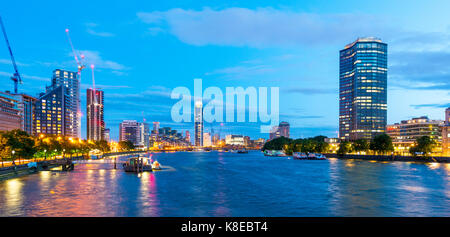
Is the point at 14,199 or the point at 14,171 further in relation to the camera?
the point at 14,171

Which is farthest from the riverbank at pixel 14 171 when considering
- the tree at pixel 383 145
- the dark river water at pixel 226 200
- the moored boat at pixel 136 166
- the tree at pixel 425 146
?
the tree at pixel 383 145

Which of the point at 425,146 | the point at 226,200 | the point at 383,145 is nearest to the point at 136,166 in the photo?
the point at 226,200

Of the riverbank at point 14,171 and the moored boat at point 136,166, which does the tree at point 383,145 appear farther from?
the riverbank at point 14,171

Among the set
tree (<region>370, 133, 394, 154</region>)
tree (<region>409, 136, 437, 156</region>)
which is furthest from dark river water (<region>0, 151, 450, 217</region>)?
tree (<region>370, 133, 394, 154</region>)

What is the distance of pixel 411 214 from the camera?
42.5m

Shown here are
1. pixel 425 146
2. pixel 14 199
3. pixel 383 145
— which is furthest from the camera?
pixel 383 145

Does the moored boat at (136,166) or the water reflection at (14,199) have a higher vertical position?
the water reflection at (14,199)

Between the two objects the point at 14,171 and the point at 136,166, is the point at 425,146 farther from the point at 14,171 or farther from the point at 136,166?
the point at 14,171

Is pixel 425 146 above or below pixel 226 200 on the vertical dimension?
above

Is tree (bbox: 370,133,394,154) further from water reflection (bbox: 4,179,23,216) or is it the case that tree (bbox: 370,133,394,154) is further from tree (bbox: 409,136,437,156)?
water reflection (bbox: 4,179,23,216)
